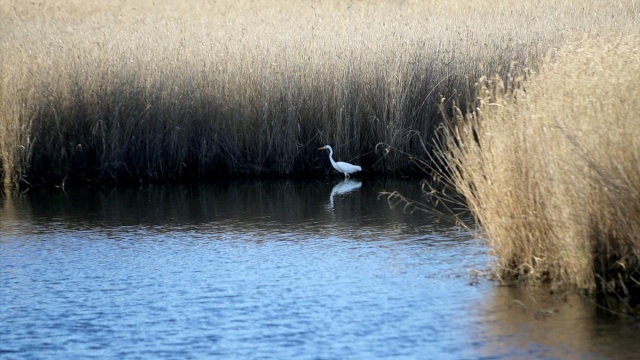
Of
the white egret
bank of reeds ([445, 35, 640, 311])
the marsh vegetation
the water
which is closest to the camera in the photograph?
the water

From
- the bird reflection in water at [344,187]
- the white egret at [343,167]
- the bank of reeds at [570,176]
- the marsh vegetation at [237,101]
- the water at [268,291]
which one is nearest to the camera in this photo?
the water at [268,291]

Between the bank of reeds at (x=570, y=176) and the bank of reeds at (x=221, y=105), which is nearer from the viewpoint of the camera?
the bank of reeds at (x=570, y=176)

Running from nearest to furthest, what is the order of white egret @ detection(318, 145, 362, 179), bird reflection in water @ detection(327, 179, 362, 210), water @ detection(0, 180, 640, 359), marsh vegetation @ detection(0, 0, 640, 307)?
water @ detection(0, 180, 640, 359) → bird reflection in water @ detection(327, 179, 362, 210) → white egret @ detection(318, 145, 362, 179) → marsh vegetation @ detection(0, 0, 640, 307)

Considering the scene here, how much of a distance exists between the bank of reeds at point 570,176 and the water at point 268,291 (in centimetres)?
27

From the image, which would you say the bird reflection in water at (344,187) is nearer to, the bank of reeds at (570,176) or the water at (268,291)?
the water at (268,291)

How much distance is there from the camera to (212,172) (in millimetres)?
12055

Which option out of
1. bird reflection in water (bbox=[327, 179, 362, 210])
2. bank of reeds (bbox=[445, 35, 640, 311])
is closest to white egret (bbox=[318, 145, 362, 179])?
bird reflection in water (bbox=[327, 179, 362, 210])

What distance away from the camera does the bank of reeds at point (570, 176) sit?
19.0ft

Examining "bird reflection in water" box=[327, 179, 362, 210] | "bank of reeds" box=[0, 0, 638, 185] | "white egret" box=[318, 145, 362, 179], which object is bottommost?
"bird reflection in water" box=[327, 179, 362, 210]

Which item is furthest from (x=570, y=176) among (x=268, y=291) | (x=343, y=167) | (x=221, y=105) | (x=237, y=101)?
(x=221, y=105)

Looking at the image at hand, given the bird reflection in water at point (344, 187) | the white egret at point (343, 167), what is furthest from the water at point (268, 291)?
the white egret at point (343, 167)

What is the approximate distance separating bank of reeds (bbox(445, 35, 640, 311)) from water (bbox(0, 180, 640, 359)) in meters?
0.27

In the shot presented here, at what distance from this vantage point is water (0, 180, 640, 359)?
5348 mm

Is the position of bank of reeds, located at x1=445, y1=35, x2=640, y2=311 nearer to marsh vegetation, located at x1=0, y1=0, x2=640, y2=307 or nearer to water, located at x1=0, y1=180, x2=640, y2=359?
water, located at x1=0, y1=180, x2=640, y2=359
